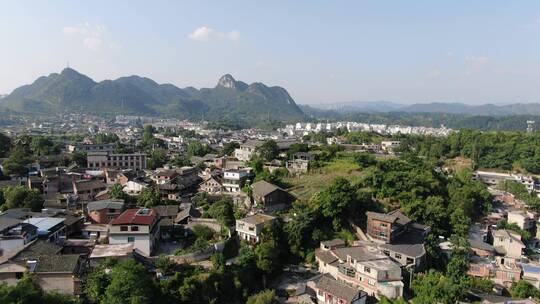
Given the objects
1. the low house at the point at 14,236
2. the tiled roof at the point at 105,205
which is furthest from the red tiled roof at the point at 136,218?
the low house at the point at 14,236

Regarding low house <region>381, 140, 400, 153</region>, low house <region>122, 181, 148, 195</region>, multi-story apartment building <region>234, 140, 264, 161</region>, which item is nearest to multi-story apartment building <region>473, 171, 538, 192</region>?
low house <region>381, 140, 400, 153</region>

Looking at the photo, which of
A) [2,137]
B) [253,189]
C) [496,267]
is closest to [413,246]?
[496,267]

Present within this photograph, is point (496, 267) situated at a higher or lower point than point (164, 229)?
lower

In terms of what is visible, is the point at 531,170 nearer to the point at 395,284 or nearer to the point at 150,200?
the point at 395,284

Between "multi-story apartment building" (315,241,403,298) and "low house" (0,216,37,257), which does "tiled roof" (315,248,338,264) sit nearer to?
"multi-story apartment building" (315,241,403,298)

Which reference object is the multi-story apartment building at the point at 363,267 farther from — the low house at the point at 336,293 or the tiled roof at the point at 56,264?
the tiled roof at the point at 56,264

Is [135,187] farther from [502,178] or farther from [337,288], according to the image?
[502,178]
